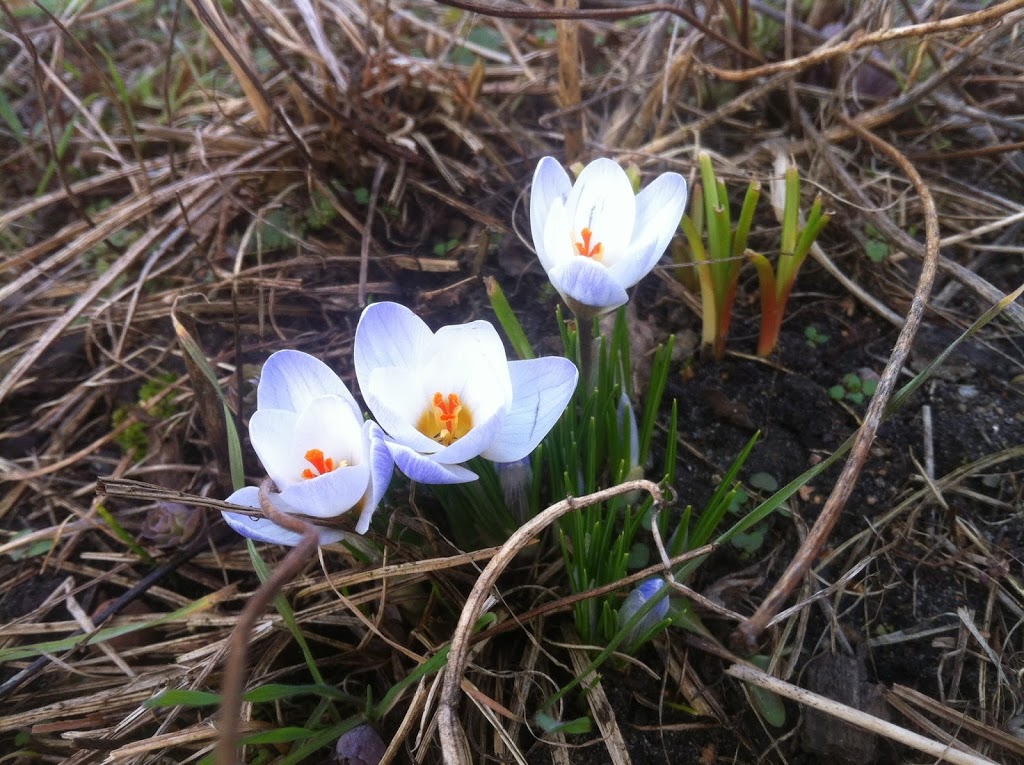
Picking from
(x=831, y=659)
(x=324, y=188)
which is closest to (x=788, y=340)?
(x=831, y=659)

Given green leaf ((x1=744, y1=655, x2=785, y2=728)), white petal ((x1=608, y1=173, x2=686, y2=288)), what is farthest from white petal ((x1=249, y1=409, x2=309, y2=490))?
green leaf ((x1=744, y1=655, x2=785, y2=728))

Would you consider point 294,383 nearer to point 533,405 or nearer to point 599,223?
point 533,405

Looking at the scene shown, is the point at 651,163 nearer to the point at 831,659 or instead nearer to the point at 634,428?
the point at 634,428

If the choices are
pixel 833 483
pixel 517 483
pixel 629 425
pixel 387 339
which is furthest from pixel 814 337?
pixel 387 339

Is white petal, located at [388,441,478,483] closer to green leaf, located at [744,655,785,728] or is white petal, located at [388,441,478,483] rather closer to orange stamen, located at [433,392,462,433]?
orange stamen, located at [433,392,462,433]

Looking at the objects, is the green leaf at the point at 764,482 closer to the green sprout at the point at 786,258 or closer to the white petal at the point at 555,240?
the green sprout at the point at 786,258

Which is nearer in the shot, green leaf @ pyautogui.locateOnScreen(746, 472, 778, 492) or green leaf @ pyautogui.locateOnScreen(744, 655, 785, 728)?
green leaf @ pyautogui.locateOnScreen(744, 655, 785, 728)

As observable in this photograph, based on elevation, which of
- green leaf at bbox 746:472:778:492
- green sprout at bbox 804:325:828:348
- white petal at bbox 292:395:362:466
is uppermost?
white petal at bbox 292:395:362:466

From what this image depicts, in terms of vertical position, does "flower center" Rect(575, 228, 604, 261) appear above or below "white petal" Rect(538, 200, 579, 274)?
below
